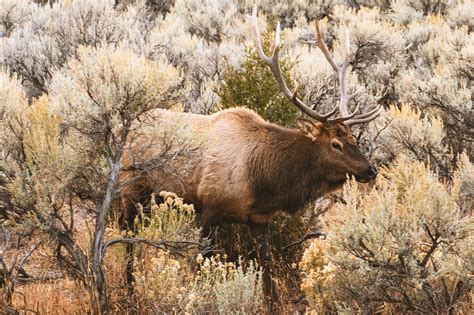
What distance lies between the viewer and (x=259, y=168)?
6.33 m

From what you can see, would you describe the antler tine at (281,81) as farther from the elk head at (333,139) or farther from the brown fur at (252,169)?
the brown fur at (252,169)

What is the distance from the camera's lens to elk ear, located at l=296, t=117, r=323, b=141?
632cm

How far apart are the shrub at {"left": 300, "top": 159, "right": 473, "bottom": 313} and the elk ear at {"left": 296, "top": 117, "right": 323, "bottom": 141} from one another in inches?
66.3

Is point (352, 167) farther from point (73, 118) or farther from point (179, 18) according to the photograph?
point (179, 18)

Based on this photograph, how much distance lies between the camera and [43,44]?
11.4 metres

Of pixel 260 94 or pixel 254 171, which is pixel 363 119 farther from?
pixel 260 94

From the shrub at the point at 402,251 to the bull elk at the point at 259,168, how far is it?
151 cm

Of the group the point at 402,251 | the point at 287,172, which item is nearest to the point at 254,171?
the point at 287,172

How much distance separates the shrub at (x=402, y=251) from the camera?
13.9 ft

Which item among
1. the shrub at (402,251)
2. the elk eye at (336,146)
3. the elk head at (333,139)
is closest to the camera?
the shrub at (402,251)

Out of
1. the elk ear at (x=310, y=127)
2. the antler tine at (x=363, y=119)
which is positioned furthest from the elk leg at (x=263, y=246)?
the antler tine at (x=363, y=119)

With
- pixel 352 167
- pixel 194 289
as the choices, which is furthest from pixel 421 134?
pixel 194 289

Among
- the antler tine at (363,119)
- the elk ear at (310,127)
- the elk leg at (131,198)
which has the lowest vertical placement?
the elk leg at (131,198)

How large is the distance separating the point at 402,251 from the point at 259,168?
2.27 meters
